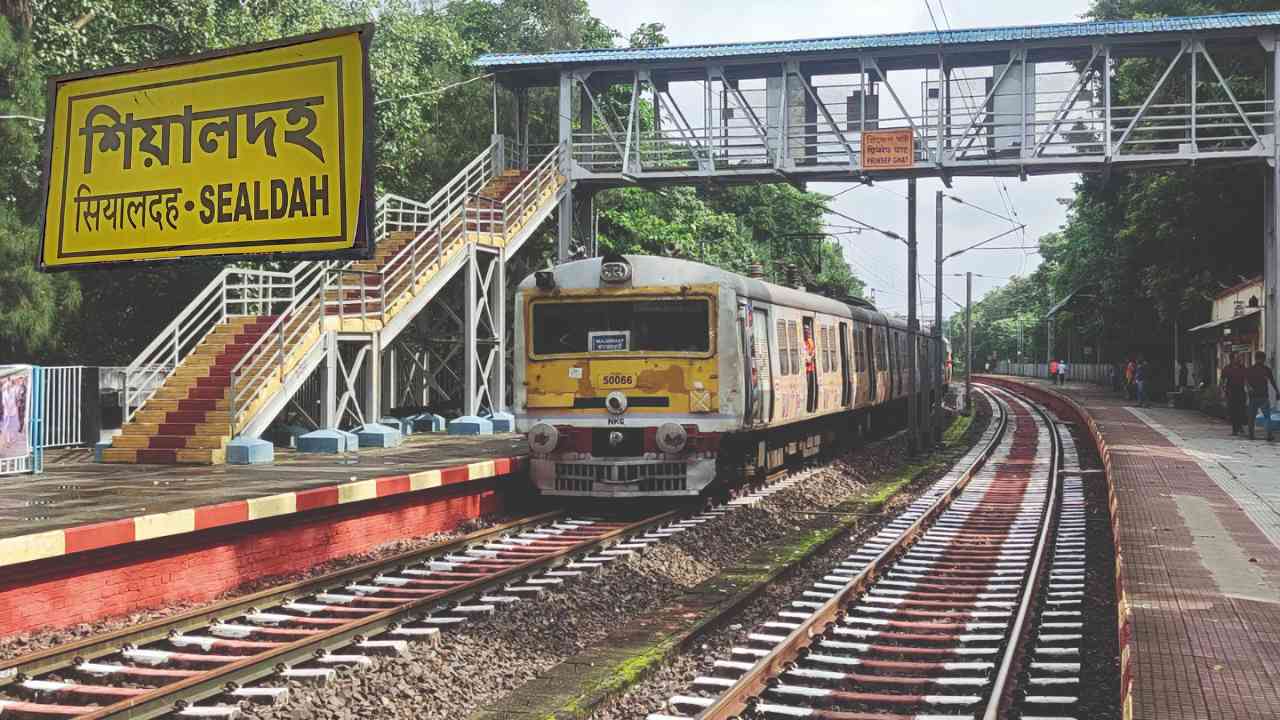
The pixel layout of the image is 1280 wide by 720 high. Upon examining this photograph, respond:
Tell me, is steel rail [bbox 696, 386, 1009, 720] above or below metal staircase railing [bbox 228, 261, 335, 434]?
below

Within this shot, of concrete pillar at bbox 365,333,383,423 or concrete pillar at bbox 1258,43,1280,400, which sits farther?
concrete pillar at bbox 1258,43,1280,400

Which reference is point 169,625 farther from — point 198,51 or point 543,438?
point 198,51

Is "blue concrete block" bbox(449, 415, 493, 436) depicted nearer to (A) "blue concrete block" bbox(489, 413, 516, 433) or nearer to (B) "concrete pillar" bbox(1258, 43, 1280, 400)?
(A) "blue concrete block" bbox(489, 413, 516, 433)

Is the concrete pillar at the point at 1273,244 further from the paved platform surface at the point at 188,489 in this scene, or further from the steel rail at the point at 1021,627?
the paved platform surface at the point at 188,489

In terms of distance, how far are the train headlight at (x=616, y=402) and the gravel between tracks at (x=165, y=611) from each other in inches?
85.2

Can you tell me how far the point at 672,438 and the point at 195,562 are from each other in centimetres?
573

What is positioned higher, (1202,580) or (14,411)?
(14,411)

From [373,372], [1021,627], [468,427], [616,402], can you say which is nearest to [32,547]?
[1021,627]

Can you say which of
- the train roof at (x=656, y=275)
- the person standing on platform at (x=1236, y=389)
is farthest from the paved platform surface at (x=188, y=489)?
the person standing on platform at (x=1236, y=389)

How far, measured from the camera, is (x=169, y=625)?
8344mm

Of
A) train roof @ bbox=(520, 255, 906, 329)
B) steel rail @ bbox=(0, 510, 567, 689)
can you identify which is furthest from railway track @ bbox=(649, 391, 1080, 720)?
steel rail @ bbox=(0, 510, 567, 689)

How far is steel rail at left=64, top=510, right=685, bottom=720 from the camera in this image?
642 cm

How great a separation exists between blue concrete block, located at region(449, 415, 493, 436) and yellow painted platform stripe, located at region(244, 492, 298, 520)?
10.1 meters

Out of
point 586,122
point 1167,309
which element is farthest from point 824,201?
point 586,122
